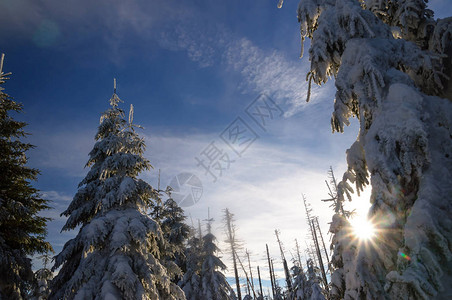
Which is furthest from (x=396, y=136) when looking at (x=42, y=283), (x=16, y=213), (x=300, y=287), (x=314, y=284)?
(x=42, y=283)

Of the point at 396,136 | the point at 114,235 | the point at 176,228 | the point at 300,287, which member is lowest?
the point at 300,287

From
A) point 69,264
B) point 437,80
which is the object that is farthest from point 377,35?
point 69,264

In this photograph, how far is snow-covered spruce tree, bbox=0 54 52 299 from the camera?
8.65 meters

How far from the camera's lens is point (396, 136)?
3.22m

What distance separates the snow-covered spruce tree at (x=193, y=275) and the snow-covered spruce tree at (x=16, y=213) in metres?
10.9

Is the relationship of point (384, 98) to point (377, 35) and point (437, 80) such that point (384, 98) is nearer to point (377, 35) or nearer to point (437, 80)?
point (437, 80)

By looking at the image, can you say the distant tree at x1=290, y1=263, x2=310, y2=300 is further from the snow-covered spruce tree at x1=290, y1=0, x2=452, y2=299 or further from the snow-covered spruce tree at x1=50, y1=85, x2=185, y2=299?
the snow-covered spruce tree at x1=290, y1=0, x2=452, y2=299

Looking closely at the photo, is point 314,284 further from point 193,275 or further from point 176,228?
point 176,228

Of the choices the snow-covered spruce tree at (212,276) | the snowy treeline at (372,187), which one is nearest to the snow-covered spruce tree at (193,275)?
the snow-covered spruce tree at (212,276)

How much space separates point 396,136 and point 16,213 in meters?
12.6

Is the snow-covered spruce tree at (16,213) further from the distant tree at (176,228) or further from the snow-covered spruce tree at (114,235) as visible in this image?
the distant tree at (176,228)

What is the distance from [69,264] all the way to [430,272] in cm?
1124

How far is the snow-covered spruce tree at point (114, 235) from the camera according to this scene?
7.67 metres

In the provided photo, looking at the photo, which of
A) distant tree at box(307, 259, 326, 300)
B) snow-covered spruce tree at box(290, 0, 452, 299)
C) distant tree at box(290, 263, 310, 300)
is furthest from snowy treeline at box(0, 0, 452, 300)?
distant tree at box(290, 263, 310, 300)
